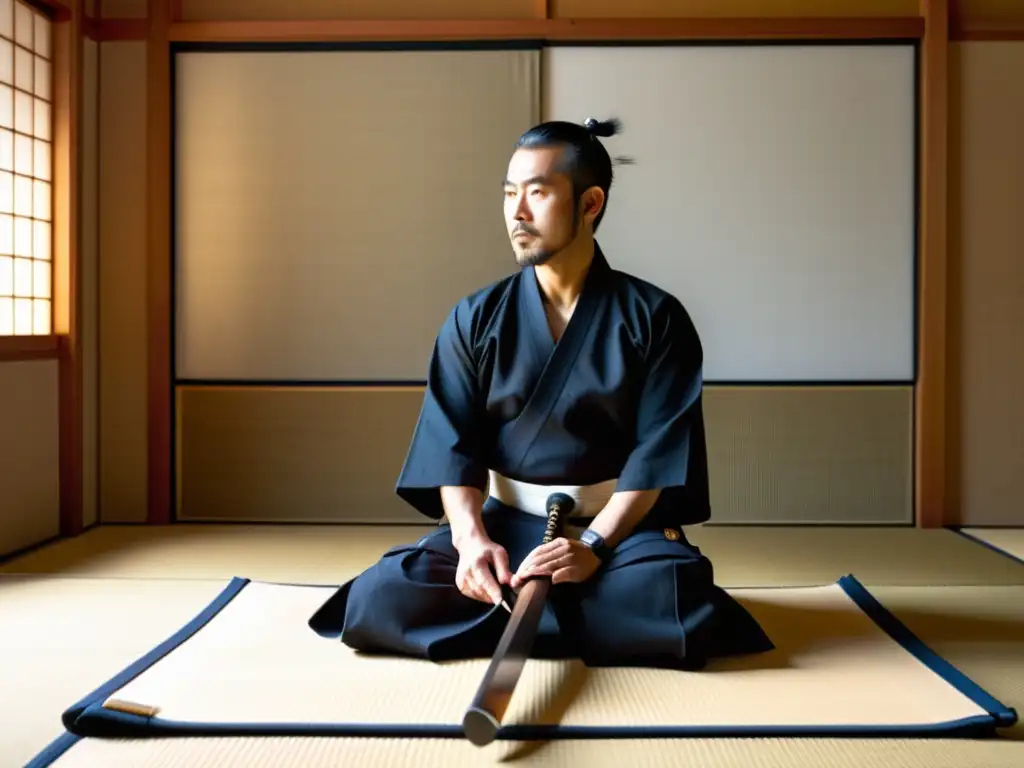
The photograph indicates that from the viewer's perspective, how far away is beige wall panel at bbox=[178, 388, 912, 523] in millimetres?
4508

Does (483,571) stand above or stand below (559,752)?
above

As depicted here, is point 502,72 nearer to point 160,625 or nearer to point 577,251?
point 577,251

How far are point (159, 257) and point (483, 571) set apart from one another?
8.82ft

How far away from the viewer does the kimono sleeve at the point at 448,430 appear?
2656 mm

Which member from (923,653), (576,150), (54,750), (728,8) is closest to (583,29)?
(728,8)

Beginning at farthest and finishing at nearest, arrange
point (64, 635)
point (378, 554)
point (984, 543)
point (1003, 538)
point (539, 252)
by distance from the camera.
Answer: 1. point (1003, 538)
2. point (984, 543)
3. point (378, 554)
4. point (64, 635)
5. point (539, 252)

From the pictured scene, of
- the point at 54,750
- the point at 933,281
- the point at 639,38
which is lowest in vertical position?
the point at 54,750

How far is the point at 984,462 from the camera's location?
14.9 ft

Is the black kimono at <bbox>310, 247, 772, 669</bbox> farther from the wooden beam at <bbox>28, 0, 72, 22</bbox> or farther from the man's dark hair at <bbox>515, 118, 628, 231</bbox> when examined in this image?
the wooden beam at <bbox>28, 0, 72, 22</bbox>

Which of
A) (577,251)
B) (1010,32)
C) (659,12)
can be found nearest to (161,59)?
(659,12)

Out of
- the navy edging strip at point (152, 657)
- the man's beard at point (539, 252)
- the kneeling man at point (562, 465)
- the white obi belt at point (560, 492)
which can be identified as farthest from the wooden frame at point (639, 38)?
the white obi belt at point (560, 492)

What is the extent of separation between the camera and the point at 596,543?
2.50m

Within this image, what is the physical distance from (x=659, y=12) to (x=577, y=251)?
2180 millimetres

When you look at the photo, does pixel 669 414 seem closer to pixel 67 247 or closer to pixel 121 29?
pixel 67 247
